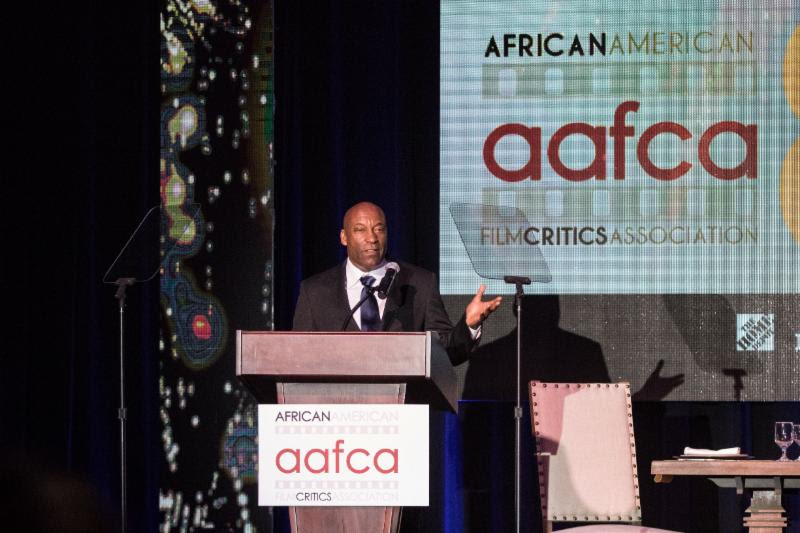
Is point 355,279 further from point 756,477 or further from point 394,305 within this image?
point 756,477

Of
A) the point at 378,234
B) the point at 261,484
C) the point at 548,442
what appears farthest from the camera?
the point at 548,442

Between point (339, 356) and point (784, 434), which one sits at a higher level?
point (339, 356)

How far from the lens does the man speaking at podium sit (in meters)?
3.49

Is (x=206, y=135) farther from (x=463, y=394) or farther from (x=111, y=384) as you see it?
(x=463, y=394)

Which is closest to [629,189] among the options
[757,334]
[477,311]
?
[757,334]

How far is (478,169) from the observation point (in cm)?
493

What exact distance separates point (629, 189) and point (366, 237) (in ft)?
5.78

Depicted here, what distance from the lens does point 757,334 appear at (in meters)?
4.75

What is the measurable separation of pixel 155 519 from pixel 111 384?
0.71 m

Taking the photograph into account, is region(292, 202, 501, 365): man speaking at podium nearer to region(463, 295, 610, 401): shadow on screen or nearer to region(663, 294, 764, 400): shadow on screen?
region(463, 295, 610, 401): shadow on screen

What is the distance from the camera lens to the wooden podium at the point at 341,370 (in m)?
2.52

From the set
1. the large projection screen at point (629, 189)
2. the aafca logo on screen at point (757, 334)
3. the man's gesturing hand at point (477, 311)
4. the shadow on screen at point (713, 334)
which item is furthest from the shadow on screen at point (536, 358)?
the man's gesturing hand at point (477, 311)

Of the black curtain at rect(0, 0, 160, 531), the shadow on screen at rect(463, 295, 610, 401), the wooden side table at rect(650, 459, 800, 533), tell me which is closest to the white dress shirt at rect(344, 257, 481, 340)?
the wooden side table at rect(650, 459, 800, 533)

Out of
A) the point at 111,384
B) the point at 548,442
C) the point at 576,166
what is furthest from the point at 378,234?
the point at 111,384
